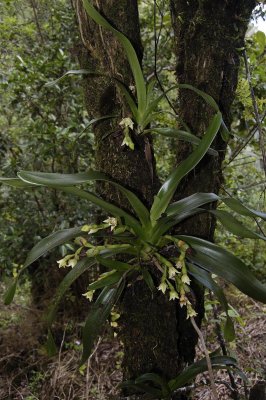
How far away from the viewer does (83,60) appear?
1.15 meters

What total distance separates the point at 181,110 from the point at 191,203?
47cm

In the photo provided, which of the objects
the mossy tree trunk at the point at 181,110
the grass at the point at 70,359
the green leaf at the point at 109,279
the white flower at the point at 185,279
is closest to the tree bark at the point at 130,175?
the mossy tree trunk at the point at 181,110

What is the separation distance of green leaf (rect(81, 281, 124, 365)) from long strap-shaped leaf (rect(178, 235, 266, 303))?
23 centimetres

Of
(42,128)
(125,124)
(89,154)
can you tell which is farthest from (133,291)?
(89,154)

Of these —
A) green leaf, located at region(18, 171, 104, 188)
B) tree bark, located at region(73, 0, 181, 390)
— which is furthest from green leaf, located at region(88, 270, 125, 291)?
green leaf, located at region(18, 171, 104, 188)

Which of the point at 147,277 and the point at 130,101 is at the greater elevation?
the point at 130,101

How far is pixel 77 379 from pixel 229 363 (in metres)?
1.30

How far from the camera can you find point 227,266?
84 centimetres

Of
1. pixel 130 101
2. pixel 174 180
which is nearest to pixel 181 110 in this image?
pixel 130 101

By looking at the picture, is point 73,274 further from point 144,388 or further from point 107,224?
point 144,388

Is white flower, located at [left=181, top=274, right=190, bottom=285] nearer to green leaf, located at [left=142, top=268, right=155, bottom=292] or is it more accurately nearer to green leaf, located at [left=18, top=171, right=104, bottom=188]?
green leaf, located at [left=142, top=268, right=155, bottom=292]

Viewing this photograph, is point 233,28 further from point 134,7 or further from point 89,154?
point 89,154

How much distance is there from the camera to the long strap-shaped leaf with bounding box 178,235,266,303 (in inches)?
31.5

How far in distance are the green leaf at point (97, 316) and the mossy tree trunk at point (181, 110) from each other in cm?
10
